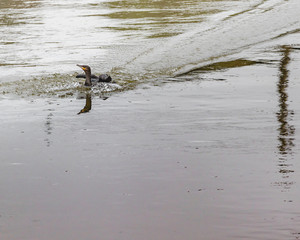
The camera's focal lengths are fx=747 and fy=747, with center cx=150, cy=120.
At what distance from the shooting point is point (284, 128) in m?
9.65

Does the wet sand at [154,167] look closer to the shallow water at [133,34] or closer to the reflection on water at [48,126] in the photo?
the reflection on water at [48,126]

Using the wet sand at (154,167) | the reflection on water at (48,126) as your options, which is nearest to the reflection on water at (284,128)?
the wet sand at (154,167)

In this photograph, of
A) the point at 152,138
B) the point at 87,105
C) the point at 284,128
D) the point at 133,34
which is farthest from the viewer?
the point at 133,34

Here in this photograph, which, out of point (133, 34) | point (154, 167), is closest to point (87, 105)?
point (154, 167)

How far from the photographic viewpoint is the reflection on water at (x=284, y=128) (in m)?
7.90

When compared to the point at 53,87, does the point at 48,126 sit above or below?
above

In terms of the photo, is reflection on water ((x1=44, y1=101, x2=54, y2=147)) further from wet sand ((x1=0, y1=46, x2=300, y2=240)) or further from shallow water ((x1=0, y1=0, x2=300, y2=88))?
shallow water ((x1=0, y1=0, x2=300, y2=88))

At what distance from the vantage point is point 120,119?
10570 mm

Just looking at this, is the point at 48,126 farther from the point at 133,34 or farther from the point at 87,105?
the point at 133,34

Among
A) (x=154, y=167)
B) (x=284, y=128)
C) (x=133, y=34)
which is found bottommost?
(x=133, y=34)

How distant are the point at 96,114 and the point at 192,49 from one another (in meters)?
7.57

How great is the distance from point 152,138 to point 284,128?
174 cm

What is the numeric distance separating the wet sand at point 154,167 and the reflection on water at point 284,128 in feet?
0.05

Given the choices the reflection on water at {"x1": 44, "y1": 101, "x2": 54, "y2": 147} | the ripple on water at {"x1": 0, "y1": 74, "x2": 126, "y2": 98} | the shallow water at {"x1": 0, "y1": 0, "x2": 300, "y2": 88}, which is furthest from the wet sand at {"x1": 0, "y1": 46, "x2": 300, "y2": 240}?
the shallow water at {"x1": 0, "y1": 0, "x2": 300, "y2": 88}
